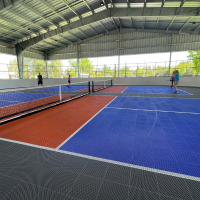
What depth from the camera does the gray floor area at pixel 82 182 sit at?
74.0 inches

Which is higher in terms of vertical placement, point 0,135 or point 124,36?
point 124,36

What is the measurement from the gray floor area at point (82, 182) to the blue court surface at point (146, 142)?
11.8 inches

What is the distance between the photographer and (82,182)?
2.11m

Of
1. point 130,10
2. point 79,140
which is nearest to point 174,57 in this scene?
point 130,10

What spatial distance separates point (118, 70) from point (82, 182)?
70.8 ft

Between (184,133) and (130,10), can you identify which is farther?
(130,10)

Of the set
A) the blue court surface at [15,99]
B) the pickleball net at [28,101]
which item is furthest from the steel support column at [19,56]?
the blue court surface at [15,99]

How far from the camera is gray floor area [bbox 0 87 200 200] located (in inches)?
74.0

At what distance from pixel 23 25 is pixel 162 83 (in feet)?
69.6

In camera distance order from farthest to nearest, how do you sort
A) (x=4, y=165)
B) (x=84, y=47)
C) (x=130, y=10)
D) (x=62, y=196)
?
(x=84, y=47) < (x=130, y=10) < (x=4, y=165) < (x=62, y=196)

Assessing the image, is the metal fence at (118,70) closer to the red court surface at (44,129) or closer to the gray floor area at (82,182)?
the red court surface at (44,129)

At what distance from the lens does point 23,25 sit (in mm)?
16078

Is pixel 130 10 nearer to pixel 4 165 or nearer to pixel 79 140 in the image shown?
pixel 79 140

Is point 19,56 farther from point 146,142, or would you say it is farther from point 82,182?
point 82,182
